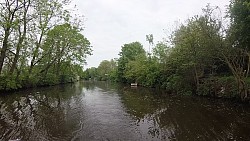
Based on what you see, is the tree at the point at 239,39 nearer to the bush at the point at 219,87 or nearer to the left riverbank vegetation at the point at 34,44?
the bush at the point at 219,87

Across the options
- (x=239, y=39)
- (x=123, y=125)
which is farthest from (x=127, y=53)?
(x=123, y=125)

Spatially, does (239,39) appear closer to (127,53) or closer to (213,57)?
(213,57)

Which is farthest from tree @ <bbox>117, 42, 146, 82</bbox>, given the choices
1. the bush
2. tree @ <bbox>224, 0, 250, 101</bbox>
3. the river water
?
the river water

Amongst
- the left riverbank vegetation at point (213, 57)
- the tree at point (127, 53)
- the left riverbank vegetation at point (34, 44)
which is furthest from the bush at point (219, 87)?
the tree at point (127, 53)

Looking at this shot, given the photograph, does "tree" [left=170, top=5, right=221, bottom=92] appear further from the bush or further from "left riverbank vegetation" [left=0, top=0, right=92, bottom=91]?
"left riverbank vegetation" [left=0, top=0, right=92, bottom=91]

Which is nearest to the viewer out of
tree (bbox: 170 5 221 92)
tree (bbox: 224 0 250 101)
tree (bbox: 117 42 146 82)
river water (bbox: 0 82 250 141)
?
river water (bbox: 0 82 250 141)

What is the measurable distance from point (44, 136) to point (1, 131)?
2.42m

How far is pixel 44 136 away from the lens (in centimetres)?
1091

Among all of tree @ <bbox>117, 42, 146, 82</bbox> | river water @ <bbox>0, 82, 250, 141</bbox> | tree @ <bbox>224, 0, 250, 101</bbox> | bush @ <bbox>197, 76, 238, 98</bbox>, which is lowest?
river water @ <bbox>0, 82, 250, 141</bbox>

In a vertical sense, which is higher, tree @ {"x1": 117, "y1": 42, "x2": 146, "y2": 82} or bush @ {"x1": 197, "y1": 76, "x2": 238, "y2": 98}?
tree @ {"x1": 117, "y1": 42, "x2": 146, "y2": 82}

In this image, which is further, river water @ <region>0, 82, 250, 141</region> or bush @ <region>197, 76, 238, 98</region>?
bush @ <region>197, 76, 238, 98</region>

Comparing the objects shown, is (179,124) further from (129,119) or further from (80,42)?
(80,42)

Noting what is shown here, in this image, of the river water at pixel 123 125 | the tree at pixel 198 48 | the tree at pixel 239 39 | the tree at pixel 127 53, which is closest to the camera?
the river water at pixel 123 125

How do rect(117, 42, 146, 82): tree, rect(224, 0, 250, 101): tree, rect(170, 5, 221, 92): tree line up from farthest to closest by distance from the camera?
rect(117, 42, 146, 82): tree < rect(170, 5, 221, 92): tree < rect(224, 0, 250, 101): tree
